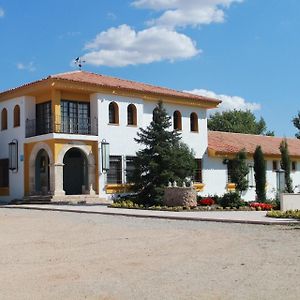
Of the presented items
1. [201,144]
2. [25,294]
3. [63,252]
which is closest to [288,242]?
[63,252]

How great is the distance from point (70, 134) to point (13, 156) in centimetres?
435

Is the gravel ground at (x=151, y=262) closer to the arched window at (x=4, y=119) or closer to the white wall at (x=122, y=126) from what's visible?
the white wall at (x=122, y=126)

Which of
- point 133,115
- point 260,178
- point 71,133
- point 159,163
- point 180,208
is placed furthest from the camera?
point 133,115

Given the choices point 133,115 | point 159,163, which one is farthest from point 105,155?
point 159,163

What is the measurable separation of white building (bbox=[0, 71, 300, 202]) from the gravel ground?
15107mm

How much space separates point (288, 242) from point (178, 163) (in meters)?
14.3

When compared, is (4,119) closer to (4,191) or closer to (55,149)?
(4,191)

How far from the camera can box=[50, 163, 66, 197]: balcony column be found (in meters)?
29.3

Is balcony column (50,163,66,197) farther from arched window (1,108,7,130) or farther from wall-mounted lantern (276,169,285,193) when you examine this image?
wall-mounted lantern (276,169,285,193)

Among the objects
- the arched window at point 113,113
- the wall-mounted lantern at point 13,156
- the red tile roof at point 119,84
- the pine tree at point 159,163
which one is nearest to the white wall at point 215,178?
the red tile roof at point 119,84

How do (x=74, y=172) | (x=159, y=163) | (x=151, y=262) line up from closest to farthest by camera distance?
1. (x=151, y=262)
2. (x=159, y=163)
3. (x=74, y=172)

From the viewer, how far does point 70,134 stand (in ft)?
98.3

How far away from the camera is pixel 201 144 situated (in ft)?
120

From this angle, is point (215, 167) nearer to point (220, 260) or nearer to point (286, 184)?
point (286, 184)
